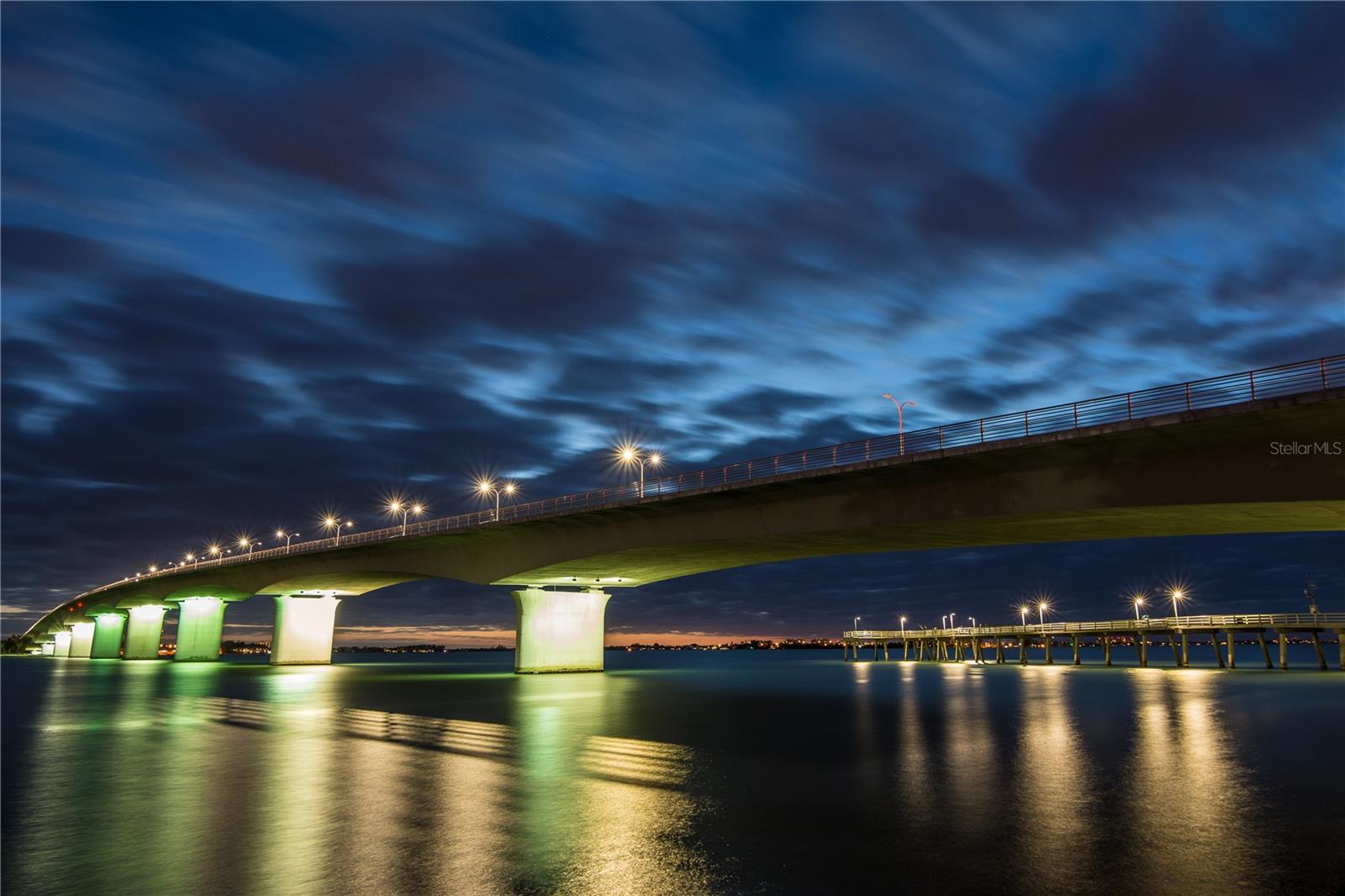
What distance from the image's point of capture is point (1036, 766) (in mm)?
18031

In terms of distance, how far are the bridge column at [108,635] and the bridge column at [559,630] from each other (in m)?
113

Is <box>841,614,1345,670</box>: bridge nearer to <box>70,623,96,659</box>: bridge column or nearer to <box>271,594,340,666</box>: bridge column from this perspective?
<box>271,594,340,666</box>: bridge column

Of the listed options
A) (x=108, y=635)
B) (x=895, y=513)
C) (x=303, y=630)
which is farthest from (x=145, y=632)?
(x=895, y=513)

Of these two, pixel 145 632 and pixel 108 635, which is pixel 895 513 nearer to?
pixel 145 632

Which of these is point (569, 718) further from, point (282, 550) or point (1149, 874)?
point (282, 550)

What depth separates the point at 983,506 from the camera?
36125mm

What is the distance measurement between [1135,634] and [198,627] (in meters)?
112

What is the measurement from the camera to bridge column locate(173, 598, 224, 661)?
365 feet

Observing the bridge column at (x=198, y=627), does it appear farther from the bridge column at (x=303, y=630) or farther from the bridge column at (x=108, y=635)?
the bridge column at (x=108, y=635)

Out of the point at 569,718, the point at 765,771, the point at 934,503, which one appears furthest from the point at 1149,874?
the point at 934,503

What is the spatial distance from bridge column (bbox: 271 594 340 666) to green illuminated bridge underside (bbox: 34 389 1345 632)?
112 feet

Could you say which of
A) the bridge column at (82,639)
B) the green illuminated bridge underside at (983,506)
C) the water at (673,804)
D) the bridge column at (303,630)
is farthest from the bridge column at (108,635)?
the water at (673,804)

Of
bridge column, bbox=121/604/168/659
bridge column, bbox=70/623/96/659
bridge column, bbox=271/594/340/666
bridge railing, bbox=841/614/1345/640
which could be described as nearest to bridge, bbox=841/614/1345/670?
bridge railing, bbox=841/614/1345/640

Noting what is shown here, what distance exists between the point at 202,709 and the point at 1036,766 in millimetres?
31769
